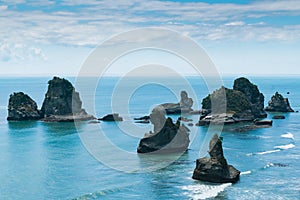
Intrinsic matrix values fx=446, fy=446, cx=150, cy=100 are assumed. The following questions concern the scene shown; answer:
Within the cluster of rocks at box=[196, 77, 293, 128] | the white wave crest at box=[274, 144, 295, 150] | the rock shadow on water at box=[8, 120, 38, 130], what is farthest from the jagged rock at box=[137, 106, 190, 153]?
the rock shadow on water at box=[8, 120, 38, 130]

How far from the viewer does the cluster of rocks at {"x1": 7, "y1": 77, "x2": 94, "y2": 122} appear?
17562 centimetres

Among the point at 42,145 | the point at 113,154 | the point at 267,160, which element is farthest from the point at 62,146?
the point at 267,160

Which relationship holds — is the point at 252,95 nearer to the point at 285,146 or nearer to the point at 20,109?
the point at 285,146

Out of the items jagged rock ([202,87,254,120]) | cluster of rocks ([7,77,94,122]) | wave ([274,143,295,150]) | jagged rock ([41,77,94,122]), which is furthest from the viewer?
cluster of rocks ([7,77,94,122])

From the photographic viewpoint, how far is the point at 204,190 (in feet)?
250

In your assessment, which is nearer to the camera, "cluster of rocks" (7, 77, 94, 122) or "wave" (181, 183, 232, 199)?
"wave" (181, 183, 232, 199)

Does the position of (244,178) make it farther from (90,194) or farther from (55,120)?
(55,120)

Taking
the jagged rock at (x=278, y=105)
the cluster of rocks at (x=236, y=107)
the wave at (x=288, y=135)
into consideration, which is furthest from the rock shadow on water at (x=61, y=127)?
the jagged rock at (x=278, y=105)

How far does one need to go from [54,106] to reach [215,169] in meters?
108

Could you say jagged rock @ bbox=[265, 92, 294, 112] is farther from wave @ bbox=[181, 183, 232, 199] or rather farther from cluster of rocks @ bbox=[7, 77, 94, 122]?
wave @ bbox=[181, 183, 232, 199]

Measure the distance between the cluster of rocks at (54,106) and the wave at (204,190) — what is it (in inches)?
4038

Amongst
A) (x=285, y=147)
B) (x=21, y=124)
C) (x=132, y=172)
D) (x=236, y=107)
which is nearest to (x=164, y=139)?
(x=132, y=172)

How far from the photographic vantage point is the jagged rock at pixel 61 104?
174875mm

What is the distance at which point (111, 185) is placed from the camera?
3179 inches
